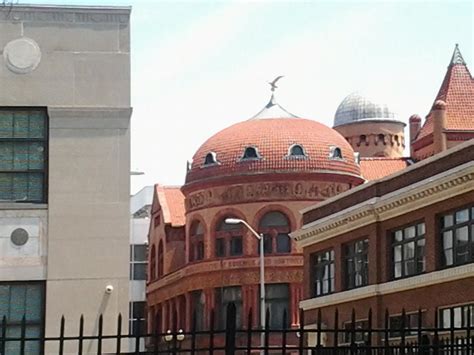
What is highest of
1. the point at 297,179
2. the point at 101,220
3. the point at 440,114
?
the point at 440,114

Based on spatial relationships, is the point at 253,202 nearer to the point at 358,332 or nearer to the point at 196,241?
the point at 196,241

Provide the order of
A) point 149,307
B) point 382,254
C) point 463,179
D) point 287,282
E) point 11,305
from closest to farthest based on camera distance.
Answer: point 11,305 → point 463,179 → point 382,254 → point 287,282 → point 149,307

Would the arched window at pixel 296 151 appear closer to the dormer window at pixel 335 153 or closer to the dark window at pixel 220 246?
the dormer window at pixel 335 153

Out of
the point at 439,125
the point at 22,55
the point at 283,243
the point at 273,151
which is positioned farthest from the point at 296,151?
the point at 22,55

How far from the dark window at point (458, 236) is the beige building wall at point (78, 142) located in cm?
1914

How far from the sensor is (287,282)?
68.0 metres

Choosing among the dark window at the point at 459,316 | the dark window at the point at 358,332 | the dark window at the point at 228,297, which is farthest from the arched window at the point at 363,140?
the dark window at the point at 459,316

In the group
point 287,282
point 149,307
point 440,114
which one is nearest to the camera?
point 287,282

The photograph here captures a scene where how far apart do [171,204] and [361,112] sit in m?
25.9

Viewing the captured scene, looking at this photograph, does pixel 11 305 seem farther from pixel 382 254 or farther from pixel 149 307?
pixel 149 307

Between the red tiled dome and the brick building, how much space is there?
16.8 metres

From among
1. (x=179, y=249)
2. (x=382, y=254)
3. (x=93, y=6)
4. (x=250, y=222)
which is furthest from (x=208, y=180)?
(x=93, y=6)

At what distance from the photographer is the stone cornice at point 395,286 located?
3741 centimetres

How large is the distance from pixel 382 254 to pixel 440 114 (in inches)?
1272
